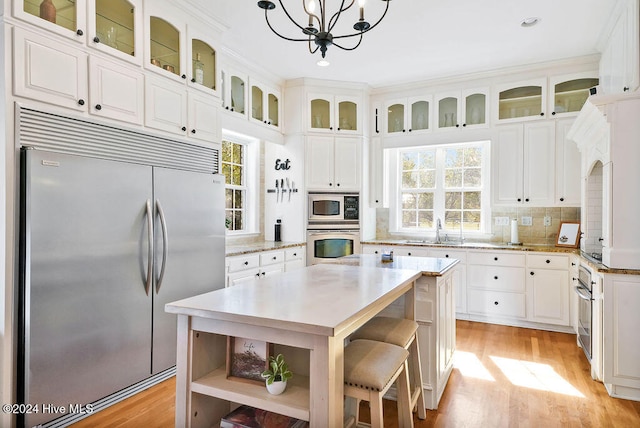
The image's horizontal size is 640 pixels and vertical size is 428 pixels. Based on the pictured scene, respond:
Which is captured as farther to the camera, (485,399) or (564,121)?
(564,121)

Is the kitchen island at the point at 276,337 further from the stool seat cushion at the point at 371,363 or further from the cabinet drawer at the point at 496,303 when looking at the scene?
the cabinet drawer at the point at 496,303

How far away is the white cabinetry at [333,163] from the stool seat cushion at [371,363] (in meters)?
3.11

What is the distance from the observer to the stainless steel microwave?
4.79 m

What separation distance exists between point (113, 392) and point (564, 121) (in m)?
4.74

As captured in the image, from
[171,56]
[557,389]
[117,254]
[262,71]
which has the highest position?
[262,71]

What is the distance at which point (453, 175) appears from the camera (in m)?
4.98

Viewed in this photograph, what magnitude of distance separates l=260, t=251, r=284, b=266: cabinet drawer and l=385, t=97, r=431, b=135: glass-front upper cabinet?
2154mm

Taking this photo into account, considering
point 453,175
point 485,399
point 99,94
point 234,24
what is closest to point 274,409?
point 485,399

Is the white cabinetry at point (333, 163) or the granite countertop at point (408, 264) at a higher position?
the white cabinetry at point (333, 163)

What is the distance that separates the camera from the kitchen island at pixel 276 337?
134 centimetres

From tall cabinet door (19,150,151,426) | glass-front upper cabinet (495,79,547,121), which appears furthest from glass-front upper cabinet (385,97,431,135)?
tall cabinet door (19,150,151,426)

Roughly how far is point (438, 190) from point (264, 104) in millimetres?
2458

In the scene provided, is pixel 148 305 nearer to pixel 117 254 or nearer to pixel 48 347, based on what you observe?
pixel 117 254

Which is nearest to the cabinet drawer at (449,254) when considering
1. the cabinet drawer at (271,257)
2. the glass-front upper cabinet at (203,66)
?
the cabinet drawer at (271,257)
